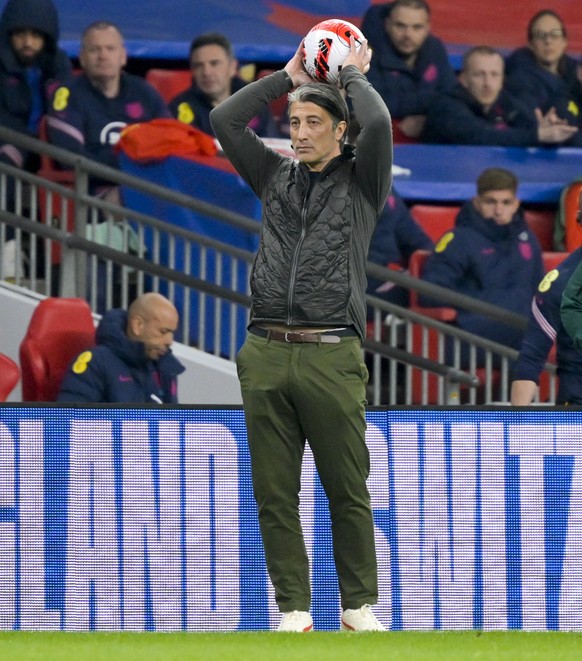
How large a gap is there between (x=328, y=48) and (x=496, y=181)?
4.47 meters

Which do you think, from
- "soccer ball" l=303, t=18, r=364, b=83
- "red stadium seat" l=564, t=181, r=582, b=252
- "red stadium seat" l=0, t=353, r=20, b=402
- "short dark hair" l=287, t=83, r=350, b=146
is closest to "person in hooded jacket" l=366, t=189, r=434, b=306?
"red stadium seat" l=564, t=181, r=582, b=252

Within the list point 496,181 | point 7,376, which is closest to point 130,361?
point 7,376

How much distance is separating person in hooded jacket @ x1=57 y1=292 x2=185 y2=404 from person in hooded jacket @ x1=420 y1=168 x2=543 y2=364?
1.86m

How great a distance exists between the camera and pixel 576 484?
5.87m

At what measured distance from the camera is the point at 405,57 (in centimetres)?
1114

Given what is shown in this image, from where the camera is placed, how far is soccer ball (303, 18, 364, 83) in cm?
520

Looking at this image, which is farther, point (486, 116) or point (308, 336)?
point (486, 116)

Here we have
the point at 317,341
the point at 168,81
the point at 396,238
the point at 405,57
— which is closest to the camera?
the point at 317,341

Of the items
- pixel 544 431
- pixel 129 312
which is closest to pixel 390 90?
pixel 129 312

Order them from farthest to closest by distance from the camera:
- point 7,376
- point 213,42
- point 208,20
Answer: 1. point 208,20
2. point 213,42
3. point 7,376

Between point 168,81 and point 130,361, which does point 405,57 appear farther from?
point 130,361

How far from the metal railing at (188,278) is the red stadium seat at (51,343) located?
698 millimetres

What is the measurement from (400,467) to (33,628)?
4.72 ft

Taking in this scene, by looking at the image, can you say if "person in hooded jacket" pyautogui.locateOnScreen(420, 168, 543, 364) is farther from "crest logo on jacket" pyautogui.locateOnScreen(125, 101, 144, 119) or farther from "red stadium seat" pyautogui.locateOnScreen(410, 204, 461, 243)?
"crest logo on jacket" pyautogui.locateOnScreen(125, 101, 144, 119)
